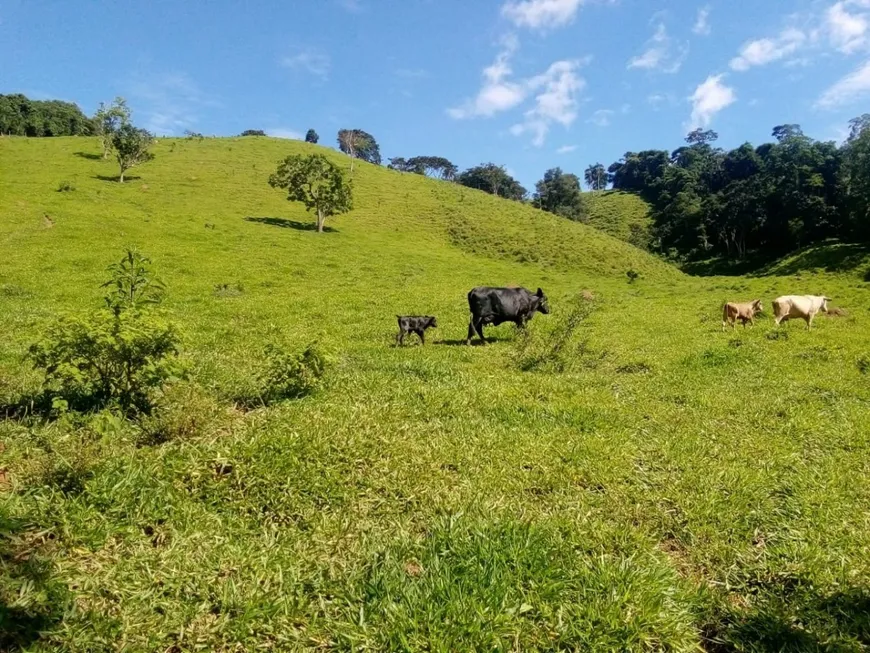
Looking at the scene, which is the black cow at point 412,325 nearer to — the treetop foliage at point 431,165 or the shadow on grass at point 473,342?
the shadow on grass at point 473,342

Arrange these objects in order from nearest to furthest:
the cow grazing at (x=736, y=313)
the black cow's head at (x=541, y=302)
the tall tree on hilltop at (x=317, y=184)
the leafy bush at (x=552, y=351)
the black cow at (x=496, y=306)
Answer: the leafy bush at (x=552, y=351)
the black cow at (x=496, y=306)
the black cow's head at (x=541, y=302)
the cow grazing at (x=736, y=313)
the tall tree on hilltop at (x=317, y=184)

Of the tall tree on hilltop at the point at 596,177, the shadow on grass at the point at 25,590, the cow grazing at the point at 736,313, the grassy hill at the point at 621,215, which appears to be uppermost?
the tall tree on hilltop at the point at 596,177

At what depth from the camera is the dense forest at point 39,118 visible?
93688 mm

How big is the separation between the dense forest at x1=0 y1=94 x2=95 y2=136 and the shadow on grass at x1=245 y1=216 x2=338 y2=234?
208 ft

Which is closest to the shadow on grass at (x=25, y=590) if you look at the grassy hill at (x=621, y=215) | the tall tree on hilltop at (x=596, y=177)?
the grassy hill at (x=621, y=215)

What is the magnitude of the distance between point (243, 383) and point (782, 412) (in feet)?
27.5

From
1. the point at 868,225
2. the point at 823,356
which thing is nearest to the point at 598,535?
the point at 823,356

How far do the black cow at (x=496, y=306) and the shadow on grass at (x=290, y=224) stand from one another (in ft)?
109

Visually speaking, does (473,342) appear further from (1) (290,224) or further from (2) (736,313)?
(1) (290,224)

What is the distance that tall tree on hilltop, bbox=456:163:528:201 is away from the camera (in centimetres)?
11625

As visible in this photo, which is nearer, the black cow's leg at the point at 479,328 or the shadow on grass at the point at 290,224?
the black cow's leg at the point at 479,328

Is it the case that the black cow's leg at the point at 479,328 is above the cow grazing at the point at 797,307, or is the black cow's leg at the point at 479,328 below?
below

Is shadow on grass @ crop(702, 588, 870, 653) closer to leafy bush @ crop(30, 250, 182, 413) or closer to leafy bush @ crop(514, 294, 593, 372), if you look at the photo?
leafy bush @ crop(30, 250, 182, 413)

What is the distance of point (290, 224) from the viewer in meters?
48.0
